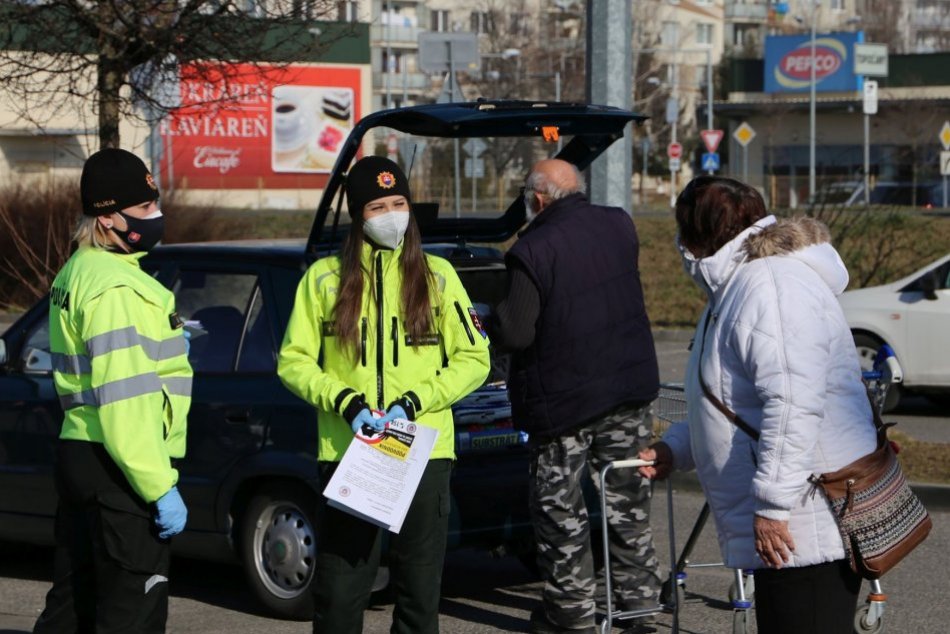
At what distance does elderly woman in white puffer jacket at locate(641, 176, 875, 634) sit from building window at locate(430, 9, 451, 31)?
9256 centimetres

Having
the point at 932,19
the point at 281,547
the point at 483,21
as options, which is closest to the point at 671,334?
the point at 281,547

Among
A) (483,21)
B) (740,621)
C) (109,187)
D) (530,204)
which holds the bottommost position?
(740,621)

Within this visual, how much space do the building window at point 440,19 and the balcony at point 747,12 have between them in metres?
24.0

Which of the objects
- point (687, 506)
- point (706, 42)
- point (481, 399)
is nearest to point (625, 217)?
point (481, 399)

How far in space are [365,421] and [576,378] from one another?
5.01 ft

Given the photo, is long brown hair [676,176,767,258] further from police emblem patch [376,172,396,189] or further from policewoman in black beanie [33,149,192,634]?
policewoman in black beanie [33,149,192,634]

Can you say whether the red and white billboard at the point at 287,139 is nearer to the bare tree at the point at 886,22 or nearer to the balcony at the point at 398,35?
the balcony at the point at 398,35

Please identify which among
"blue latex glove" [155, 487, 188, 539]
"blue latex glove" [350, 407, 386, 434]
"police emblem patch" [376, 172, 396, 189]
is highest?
"police emblem patch" [376, 172, 396, 189]

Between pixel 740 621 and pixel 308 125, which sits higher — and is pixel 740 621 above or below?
below

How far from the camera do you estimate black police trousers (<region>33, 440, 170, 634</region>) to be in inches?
179

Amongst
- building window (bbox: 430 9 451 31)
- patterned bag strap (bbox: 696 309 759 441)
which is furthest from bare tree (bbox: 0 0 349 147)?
building window (bbox: 430 9 451 31)

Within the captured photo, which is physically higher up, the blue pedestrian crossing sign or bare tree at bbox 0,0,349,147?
bare tree at bbox 0,0,349,147

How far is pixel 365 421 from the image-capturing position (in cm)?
473

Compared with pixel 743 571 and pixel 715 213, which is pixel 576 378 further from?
pixel 715 213
